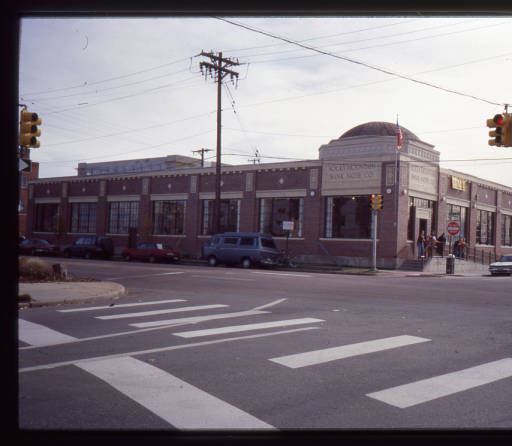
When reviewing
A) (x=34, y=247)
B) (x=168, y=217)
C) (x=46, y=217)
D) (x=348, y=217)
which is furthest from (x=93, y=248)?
(x=348, y=217)

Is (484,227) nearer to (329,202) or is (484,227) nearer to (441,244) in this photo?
(441,244)

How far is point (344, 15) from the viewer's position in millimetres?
4562

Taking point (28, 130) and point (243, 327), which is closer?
point (243, 327)

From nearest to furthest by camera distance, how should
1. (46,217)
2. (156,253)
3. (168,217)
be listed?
(156,253) → (168,217) → (46,217)

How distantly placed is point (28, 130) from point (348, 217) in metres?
24.4

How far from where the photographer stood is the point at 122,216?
156ft

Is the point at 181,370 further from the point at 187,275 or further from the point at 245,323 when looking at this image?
the point at 187,275

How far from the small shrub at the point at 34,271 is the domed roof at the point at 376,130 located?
984 inches

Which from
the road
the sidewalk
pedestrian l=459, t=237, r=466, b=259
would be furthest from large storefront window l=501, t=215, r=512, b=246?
the sidewalk

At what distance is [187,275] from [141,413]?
17.6 meters

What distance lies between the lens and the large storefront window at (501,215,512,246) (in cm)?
4594

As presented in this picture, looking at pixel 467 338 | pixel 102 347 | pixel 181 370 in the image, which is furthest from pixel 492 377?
pixel 102 347

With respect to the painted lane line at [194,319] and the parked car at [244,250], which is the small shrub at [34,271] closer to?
the painted lane line at [194,319]

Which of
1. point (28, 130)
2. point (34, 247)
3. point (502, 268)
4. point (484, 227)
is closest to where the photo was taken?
point (28, 130)
